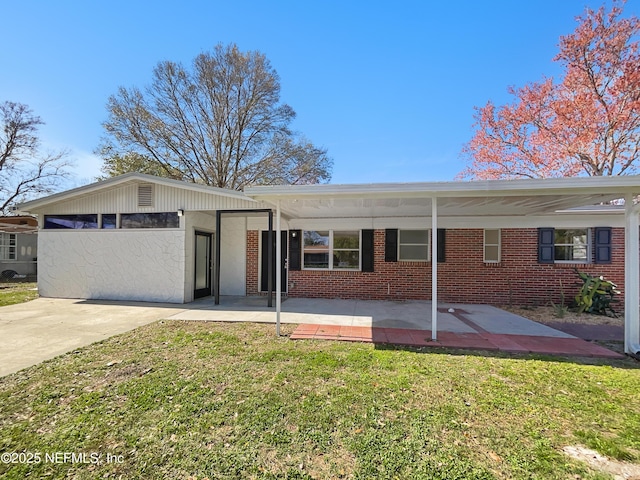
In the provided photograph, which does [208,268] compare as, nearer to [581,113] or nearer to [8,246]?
[8,246]

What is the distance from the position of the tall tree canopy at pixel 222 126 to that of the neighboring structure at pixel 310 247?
8679 mm

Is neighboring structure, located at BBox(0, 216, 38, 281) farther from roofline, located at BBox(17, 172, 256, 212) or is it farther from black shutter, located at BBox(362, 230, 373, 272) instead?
black shutter, located at BBox(362, 230, 373, 272)

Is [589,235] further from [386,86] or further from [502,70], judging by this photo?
[502,70]

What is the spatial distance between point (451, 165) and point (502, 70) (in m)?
4.95

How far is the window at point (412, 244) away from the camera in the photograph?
884 centimetres

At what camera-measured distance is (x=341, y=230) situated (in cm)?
911

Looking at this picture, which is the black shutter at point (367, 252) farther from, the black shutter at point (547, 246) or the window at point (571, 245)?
the window at point (571, 245)

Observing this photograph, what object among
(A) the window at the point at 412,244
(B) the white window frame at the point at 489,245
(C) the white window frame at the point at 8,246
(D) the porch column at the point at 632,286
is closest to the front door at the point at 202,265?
(A) the window at the point at 412,244

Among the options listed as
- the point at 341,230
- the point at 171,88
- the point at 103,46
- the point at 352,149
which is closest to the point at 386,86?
the point at 352,149

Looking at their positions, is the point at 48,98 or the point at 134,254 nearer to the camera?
the point at 134,254

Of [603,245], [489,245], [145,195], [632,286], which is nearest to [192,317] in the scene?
[145,195]

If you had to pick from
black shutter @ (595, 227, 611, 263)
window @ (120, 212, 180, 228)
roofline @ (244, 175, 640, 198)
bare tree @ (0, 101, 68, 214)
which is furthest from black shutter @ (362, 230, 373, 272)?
bare tree @ (0, 101, 68, 214)

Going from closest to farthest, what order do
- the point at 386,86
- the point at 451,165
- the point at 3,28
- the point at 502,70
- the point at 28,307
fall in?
the point at 3,28 → the point at 28,307 → the point at 386,86 → the point at 502,70 → the point at 451,165

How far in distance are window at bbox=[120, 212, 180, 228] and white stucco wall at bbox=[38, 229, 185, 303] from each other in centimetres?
18
